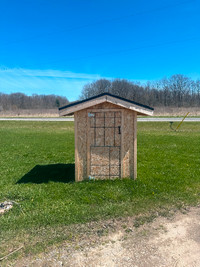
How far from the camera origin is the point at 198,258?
3398 millimetres

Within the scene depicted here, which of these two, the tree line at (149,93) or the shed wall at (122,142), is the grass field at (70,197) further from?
the tree line at (149,93)

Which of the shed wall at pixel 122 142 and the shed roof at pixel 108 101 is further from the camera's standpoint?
the shed wall at pixel 122 142

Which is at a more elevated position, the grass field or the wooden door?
the wooden door

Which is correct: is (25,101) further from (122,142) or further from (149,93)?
(122,142)

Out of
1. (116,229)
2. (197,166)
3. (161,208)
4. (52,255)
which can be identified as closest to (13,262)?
(52,255)

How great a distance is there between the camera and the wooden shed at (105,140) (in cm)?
639

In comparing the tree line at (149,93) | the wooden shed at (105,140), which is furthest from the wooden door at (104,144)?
Result: the tree line at (149,93)

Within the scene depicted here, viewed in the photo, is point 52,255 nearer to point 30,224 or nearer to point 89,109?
point 30,224

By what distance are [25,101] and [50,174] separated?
3578 inches

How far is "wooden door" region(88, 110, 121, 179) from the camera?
642cm

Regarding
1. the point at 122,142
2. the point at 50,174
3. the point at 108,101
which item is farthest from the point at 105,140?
Answer: the point at 50,174

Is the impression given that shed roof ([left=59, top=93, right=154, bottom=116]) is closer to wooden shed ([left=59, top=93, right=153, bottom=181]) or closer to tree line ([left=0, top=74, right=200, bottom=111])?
wooden shed ([left=59, top=93, right=153, bottom=181])

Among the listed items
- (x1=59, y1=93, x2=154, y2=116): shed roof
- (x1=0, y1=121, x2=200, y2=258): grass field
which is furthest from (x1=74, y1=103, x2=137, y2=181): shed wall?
(x1=0, y1=121, x2=200, y2=258): grass field

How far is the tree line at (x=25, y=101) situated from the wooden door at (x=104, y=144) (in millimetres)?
81053
